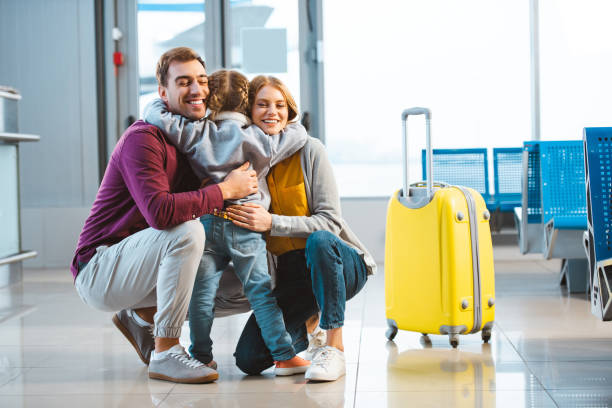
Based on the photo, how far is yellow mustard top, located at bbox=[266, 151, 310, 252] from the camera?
98.1 inches

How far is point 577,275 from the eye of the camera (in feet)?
13.6

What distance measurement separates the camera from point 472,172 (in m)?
5.32

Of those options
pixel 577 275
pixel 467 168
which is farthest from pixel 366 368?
pixel 467 168

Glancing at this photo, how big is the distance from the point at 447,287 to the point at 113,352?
131 cm

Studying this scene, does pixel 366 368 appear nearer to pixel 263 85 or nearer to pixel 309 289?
pixel 309 289

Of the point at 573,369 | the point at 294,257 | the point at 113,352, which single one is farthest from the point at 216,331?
the point at 573,369

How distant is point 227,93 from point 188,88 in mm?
135

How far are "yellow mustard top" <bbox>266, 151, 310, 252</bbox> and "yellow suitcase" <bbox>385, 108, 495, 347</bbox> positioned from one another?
51cm

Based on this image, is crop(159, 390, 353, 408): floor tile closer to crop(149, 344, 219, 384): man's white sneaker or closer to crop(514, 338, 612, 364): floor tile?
crop(149, 344, 219, 384): man's white sneaker

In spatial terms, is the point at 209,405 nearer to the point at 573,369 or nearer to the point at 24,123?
the point at 573,369

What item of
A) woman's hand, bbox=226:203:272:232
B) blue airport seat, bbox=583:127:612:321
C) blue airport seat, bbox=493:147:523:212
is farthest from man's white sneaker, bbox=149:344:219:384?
blue airport seat, bbox=493:147:523:212

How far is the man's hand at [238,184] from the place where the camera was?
7.60ft

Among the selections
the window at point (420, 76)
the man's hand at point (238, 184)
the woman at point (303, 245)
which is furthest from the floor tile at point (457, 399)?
the window at point (420, 76)

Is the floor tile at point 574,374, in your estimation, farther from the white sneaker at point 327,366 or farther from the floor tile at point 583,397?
the white sneaker at point 327,366
